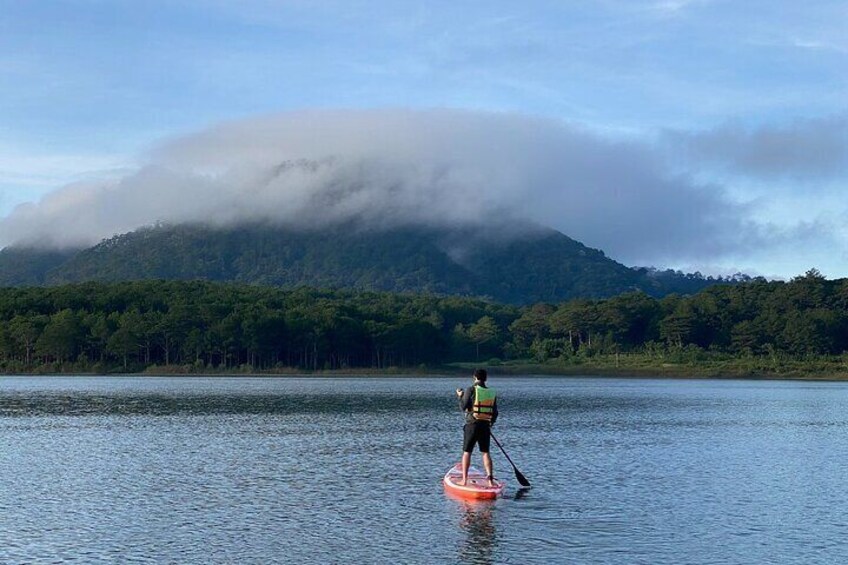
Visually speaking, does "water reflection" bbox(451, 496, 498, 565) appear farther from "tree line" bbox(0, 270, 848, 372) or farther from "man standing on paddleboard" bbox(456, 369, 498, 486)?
"tree line" bbox(0, 270, 848, 372)

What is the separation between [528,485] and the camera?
31922 mm

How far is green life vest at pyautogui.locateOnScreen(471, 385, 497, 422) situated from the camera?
3064 centimetres

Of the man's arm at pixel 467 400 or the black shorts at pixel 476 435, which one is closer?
the black shorts at pixel 476 435

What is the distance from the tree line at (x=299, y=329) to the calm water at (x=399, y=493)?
10179 centimetres

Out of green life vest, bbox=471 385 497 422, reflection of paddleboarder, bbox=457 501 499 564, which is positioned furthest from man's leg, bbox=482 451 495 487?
reflection of paddleboarder, bbox=457 501 499 564

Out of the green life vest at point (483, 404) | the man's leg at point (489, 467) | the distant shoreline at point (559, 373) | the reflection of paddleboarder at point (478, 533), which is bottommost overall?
the distant shoreline at point (559, 373)

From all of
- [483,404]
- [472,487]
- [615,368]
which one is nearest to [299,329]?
[615,368]

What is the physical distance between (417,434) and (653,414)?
82.9 feet

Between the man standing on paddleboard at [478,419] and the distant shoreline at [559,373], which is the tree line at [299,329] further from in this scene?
the man standing on paddleboard at [478,419]

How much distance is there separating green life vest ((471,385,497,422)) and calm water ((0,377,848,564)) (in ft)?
8.16

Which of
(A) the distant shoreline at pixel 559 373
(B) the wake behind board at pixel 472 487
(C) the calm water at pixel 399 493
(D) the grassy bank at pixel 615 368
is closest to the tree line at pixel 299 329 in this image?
(D) the grassy bank at pixel 615 368

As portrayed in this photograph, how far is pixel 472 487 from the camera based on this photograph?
29.7 meters

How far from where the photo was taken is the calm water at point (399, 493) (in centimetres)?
2286

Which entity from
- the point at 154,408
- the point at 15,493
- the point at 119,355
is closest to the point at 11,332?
the point at 119,355
